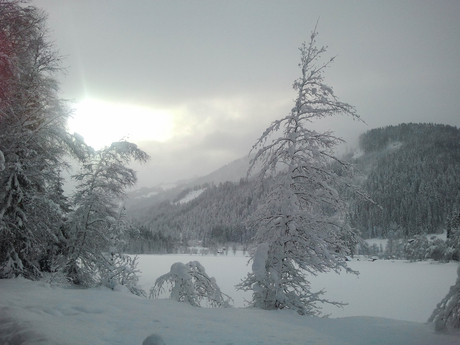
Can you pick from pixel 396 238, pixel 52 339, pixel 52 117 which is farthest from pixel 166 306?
pixel 396 238

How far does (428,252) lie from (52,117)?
77.2 metres

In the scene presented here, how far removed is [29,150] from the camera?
29.2 feet

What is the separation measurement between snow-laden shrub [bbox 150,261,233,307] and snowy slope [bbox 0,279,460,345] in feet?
3.95

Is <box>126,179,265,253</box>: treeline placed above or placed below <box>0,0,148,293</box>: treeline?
below

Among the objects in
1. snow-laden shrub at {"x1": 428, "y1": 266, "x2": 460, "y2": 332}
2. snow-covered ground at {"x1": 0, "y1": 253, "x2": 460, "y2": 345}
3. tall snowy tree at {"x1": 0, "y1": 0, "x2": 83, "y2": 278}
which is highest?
tall snowy tree at {"x1": 0, "y1": 0, "x2": 83, "y2": 278}

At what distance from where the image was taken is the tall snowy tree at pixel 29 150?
8.46m

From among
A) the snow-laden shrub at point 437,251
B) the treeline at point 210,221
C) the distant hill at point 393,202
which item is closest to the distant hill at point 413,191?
the distant hill at point 393,202

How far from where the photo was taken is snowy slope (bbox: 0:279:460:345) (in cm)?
356

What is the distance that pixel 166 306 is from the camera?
19.6ft

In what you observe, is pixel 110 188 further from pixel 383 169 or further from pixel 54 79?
pixel 383 169

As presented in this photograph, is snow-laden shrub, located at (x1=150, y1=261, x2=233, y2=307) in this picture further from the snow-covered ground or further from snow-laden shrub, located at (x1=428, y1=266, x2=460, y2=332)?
snow-laden shrub, located at (x1=428, y1=266, x2=460, y2=332)

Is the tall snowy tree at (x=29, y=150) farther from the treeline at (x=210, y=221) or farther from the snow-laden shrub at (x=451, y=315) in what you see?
the treeline at (x=210, y=221)

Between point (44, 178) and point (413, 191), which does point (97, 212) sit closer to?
point (44, 178)

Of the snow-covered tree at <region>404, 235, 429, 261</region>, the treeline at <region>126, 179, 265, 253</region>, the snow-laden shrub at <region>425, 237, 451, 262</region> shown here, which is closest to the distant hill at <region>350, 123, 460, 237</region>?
the snow-covered tree at <region>404, 235, 429, 261</region>
